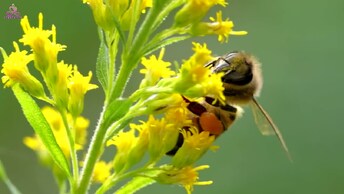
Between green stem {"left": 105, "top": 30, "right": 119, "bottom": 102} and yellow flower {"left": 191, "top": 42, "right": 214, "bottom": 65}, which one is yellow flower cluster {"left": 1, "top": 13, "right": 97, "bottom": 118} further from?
yellow flower {"left": 191, "top": 42, "right": 214, "bottom": 65}

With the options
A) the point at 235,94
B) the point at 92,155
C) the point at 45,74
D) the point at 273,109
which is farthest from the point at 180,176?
the point at 273,109

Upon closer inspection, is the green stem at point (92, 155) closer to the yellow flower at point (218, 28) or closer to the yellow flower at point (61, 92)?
the yellow flower at point (61, 92)

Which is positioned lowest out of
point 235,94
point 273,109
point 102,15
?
point 273,109

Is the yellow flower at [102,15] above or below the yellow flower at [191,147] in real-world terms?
above

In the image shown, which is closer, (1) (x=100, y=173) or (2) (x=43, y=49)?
(2) (x=43, y=49)

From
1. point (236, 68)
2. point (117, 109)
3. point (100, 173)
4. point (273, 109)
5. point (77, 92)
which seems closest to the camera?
point (117, 109)

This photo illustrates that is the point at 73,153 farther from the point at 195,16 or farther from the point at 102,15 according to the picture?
the point at 195,16

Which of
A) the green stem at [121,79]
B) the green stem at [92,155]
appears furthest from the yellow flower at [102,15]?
the green stem at [92,155]
